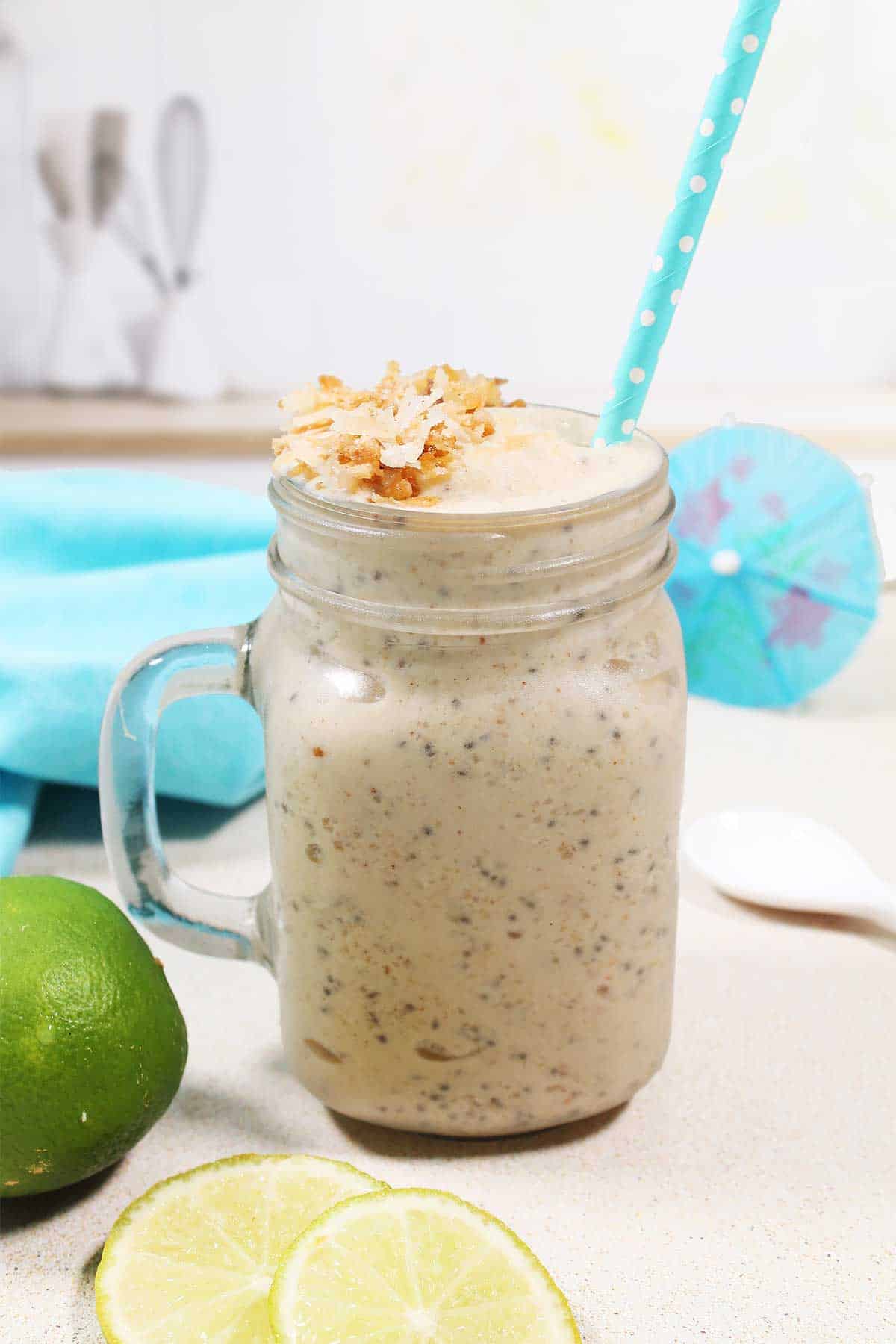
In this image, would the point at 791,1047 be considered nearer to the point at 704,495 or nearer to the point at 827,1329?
the point at 827,1329

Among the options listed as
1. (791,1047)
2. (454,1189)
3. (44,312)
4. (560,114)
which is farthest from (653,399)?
(454,1189)

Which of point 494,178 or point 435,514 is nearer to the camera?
point 435,514

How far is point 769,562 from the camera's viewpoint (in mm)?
1114

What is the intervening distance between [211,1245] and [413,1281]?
0.30ft

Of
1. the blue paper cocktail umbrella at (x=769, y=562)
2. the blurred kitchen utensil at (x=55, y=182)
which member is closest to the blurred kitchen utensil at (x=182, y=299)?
→ the blurred kitchen utensil at (x=55, y=182)

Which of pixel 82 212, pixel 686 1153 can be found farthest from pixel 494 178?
pixel 686 1153

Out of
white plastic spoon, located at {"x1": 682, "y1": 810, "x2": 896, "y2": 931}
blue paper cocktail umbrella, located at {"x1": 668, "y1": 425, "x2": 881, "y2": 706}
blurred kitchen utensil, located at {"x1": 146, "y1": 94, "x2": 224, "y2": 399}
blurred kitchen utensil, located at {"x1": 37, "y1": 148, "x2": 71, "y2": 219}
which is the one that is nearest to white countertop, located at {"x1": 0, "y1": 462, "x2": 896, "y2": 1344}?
white plastic spoon, located at {"x1": 682, "y1": 810, "x2": 896, "y2": 931}

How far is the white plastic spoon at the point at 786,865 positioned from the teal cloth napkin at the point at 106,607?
0.31m

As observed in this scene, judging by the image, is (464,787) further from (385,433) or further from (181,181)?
(181,181)

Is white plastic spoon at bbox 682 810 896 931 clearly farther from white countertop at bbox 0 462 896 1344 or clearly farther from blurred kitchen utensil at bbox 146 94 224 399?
blurred kitchen utensil at bbox 146 94 224 399

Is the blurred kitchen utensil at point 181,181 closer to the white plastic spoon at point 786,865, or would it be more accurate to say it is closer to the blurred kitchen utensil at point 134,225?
the blurred kitchen utensil at point 134,225

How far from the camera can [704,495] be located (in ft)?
3.72

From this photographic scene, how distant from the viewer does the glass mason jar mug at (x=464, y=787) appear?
1.95ft

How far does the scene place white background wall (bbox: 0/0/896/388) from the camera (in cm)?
190
